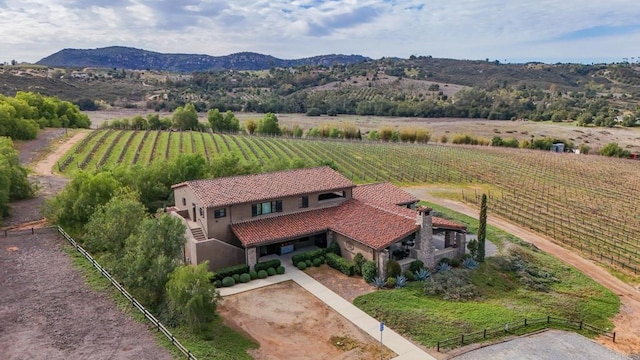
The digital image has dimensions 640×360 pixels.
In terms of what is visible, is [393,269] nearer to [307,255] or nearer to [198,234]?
[307,255]

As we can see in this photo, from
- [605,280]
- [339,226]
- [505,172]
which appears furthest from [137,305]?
[505,172]

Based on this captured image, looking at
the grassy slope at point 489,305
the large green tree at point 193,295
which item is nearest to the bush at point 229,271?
the large green tree at point 193,295

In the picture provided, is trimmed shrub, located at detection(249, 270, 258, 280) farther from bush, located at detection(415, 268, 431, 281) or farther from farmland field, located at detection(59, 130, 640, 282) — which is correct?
farmland field, located at detection(59, 130, 640, 282)

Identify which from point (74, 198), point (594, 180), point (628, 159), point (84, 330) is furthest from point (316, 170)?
point (628, 159)

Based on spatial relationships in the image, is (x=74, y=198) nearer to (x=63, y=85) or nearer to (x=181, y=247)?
(x=181, y=247)

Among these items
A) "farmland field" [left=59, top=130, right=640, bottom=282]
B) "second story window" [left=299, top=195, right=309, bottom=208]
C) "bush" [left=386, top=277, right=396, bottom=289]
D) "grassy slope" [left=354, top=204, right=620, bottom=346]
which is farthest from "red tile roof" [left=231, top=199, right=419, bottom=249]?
"farmland field" [left=59, top=130, right=640, bottom=282]

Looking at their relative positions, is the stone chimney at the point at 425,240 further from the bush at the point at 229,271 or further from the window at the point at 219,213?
the window at the point at 219,213
